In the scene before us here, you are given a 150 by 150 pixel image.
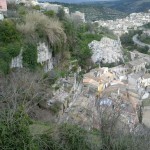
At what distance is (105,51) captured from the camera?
106ft

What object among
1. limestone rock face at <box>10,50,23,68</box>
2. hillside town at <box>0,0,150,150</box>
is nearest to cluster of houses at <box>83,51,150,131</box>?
hillside town at <box>0,0,150,150</box>

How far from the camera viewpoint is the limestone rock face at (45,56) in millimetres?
20891

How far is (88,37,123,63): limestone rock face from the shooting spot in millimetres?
30803

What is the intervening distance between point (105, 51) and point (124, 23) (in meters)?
57.7

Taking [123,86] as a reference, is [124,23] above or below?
below

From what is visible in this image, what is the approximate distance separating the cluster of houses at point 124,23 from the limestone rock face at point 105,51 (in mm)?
33999

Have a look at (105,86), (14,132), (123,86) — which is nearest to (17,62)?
(14,132)

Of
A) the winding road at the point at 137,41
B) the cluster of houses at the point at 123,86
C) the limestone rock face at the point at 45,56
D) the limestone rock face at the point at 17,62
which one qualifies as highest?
the limestone rock face at the point at 17,62

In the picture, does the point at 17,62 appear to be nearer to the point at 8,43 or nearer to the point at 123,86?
the point at 8,43

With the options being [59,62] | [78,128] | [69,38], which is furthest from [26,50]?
[78,128]

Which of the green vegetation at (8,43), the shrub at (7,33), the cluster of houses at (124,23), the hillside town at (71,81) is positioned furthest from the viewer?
the cluster of houses at (124,23)

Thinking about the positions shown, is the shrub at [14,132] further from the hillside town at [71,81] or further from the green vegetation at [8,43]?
the green vegetation at [8,43]

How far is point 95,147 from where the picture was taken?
446 inches

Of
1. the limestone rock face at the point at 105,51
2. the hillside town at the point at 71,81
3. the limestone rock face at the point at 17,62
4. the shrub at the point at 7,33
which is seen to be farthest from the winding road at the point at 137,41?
the limestone rock face at the point at 17,62
